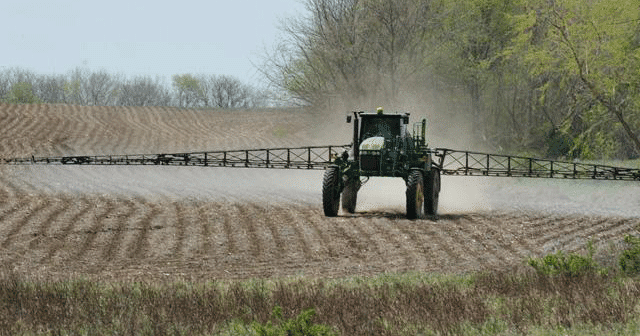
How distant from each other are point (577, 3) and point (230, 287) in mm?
30514

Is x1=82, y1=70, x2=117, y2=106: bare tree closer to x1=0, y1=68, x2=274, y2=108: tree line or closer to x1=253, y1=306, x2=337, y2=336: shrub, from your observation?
x1=0, y1=68, x2=274, y2=108: tree line

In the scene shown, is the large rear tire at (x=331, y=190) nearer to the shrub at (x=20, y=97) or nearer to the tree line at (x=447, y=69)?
the tree line at (x=447, y=69)

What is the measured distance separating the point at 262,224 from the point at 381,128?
403cm

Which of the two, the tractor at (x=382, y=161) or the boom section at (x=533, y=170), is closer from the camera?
the tractor at (x=382, y=161)

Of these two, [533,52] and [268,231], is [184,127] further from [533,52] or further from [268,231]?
[268,231]

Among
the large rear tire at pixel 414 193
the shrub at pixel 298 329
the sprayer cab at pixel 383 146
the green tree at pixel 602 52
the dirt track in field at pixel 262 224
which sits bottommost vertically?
the dirt track in field at pixel 262 224

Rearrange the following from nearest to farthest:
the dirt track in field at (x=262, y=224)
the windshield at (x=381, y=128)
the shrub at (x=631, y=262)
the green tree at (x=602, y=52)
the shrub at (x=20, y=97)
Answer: the shrub at (x=631, y=262), the dirt track in field at (x=262, y=224), the windshield at (x=381, y=128), the green tree at (x=602, y=52), the shrub at (x=20, y=97)

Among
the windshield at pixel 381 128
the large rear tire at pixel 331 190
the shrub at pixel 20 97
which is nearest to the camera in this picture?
the large rear tire at pixel 331 190

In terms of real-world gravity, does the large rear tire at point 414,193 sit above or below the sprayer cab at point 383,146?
below

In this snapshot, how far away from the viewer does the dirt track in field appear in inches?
699

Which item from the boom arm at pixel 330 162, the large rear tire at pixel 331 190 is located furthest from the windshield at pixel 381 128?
the large rear tire at pixel 331 190

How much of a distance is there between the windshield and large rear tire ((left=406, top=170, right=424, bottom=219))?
4.82 feet

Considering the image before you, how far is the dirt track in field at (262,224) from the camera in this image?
699 inches

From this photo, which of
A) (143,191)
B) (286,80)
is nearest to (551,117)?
(286,80)
